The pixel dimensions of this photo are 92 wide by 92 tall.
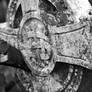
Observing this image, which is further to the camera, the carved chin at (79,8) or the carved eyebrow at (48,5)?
the carved eyebrow at (48,5)

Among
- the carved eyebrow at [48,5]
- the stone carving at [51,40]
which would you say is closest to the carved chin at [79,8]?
the stone carving at [51,40]

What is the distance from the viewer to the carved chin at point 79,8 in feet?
4.79

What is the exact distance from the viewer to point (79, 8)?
1479mm

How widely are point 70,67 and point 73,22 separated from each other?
0.79 feet

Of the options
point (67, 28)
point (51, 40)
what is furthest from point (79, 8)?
point (51, 40)

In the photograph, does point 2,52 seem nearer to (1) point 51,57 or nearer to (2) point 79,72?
(1) point 51,57

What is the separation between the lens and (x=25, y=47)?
67.1 inches

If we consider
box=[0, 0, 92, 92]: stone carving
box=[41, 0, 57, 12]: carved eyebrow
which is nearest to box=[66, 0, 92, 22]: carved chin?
box=[0, 0, 92, 92]: stone carving

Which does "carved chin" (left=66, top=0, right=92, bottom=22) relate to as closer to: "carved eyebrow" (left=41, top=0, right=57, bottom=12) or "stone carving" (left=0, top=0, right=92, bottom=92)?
"stone carving" (left=0, top=0, right=92, bottom=92)

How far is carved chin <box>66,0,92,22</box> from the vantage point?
146cm

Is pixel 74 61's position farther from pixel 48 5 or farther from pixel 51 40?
pixel 48 5

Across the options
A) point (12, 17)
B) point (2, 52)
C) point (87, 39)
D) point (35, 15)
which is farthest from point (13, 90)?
point (87, 39)

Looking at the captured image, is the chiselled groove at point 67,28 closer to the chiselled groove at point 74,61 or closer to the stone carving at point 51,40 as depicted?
the stone carving at point 51,40

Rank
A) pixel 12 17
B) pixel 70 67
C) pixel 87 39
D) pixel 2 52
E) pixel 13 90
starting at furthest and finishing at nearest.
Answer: pixel 13 90 < pixel 2 52 < pixel 12 17 < pixel 70 67 < pixel 87 39
